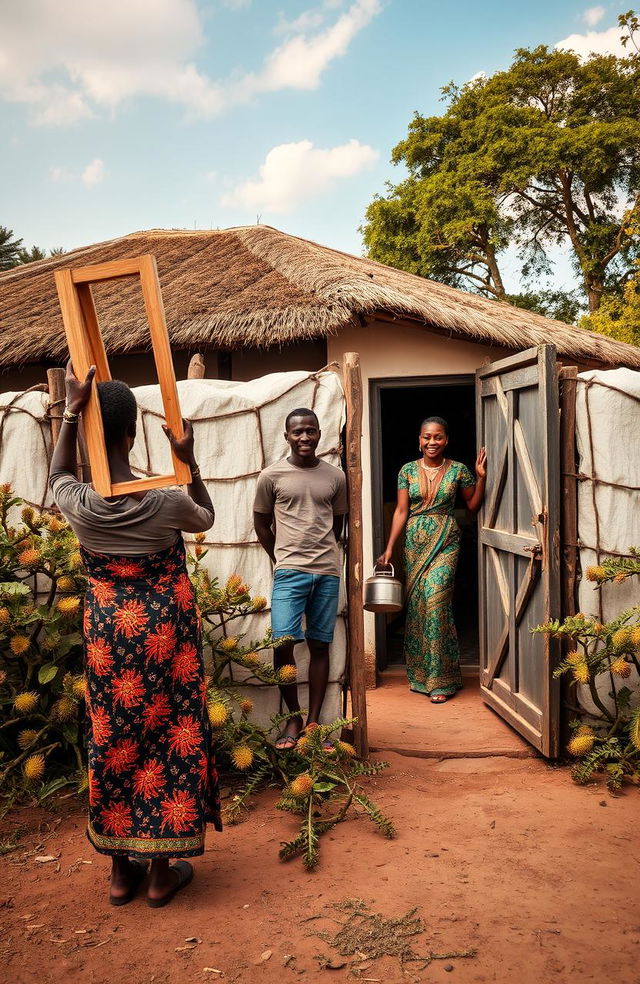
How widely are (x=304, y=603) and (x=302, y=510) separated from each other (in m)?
0.44

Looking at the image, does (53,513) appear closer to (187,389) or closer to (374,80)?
(187,389)

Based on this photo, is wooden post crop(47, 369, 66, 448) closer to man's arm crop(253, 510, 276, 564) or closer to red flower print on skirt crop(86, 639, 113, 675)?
man's arm crop(253, 510, 276, 564)

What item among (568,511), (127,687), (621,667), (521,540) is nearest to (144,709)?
(127,687)

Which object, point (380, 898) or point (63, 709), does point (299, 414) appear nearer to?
point (63, 709)

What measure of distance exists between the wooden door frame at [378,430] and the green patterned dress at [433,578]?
0.33 meters

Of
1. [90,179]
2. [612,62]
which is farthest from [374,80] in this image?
[612,62]

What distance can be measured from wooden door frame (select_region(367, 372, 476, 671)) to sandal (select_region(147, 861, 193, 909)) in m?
3.11

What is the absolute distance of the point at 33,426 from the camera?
396 cm

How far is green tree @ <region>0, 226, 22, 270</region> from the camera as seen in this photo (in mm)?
23656

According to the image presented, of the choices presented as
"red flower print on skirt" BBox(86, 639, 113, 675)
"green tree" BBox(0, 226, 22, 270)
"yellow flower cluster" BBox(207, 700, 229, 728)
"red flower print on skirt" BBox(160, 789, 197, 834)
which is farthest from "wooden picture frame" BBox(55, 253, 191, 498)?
"green tree" BBox(0, 226, 22, 270)

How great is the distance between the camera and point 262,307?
18.3 ft

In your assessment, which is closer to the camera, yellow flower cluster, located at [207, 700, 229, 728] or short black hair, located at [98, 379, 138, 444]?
short black hair, located at [98, 379, 138, 444]

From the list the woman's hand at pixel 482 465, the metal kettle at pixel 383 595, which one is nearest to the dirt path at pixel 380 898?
the metal kettle at pixel 383 595

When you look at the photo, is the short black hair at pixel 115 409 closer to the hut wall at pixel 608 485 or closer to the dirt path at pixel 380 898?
the dirt path at pixel 380 898
